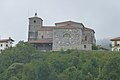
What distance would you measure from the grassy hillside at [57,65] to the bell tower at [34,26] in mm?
8102

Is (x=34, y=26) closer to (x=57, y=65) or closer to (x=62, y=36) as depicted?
(x=62, y=36)

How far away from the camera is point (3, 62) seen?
102m

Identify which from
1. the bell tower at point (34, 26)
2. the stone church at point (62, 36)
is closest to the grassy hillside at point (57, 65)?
the stone church at point (62, 36)

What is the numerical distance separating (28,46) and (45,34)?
12149mm

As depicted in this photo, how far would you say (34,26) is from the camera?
12188cm

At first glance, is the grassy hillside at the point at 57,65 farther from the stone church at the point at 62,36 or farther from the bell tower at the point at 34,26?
the bell tower at the point at 34,26

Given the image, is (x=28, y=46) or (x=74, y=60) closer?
(x=74, y=60)

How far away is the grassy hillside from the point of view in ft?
265

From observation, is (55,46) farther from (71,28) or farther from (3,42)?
(3,42)

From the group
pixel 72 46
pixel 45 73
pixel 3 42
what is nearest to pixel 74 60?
pixel 45 73

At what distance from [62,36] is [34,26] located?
1090cm

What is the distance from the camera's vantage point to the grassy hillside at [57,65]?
80775mm

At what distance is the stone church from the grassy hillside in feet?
16.0

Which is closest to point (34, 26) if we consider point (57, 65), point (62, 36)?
point (62, 36)
